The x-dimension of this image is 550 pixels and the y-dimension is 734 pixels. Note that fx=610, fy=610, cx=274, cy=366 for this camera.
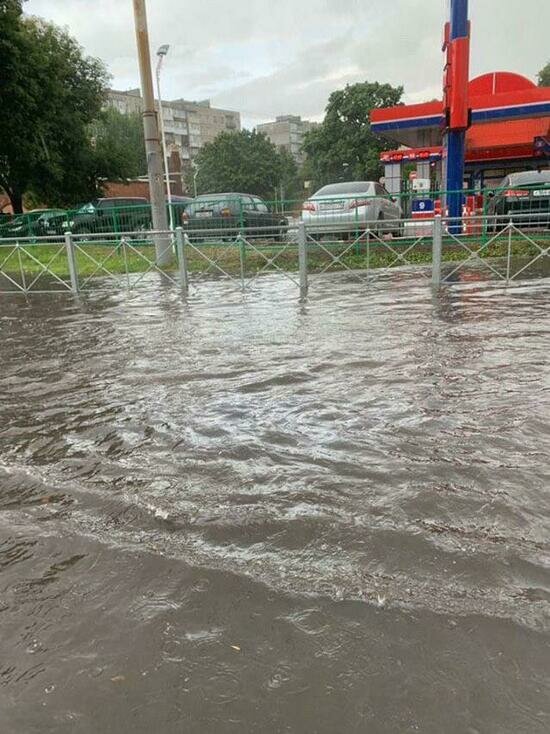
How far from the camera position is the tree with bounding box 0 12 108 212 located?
20969 mm

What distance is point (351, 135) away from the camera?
192 feet

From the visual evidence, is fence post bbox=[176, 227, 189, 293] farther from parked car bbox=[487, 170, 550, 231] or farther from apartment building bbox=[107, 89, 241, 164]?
apartment building bbox=[107, 89, 241, 164]

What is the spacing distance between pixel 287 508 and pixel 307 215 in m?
12.9

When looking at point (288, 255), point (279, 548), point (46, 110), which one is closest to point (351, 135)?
point (46, 110)

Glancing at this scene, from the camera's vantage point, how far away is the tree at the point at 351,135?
57.3m

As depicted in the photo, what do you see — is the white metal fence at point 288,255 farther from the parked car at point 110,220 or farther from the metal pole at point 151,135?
the parked car at point 110,220

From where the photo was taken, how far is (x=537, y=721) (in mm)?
1973

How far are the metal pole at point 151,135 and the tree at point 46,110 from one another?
31.6ft

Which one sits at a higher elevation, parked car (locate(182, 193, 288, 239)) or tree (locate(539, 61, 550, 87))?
tree (locate(539, 61, 550, 87))

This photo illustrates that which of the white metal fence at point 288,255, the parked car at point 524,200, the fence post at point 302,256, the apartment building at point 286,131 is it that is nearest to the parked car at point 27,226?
the white metal fence at point 288,255

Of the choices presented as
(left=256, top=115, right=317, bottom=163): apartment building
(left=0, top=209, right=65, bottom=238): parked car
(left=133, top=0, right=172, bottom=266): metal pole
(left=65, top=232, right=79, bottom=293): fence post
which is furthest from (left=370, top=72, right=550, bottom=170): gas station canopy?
(left=256, top=115, right=317, bottom=163): apartment building

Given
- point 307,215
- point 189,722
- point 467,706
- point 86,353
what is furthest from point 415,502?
point 307,215

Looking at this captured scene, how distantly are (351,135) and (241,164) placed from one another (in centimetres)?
1491

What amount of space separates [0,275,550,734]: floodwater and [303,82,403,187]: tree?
178 ft
